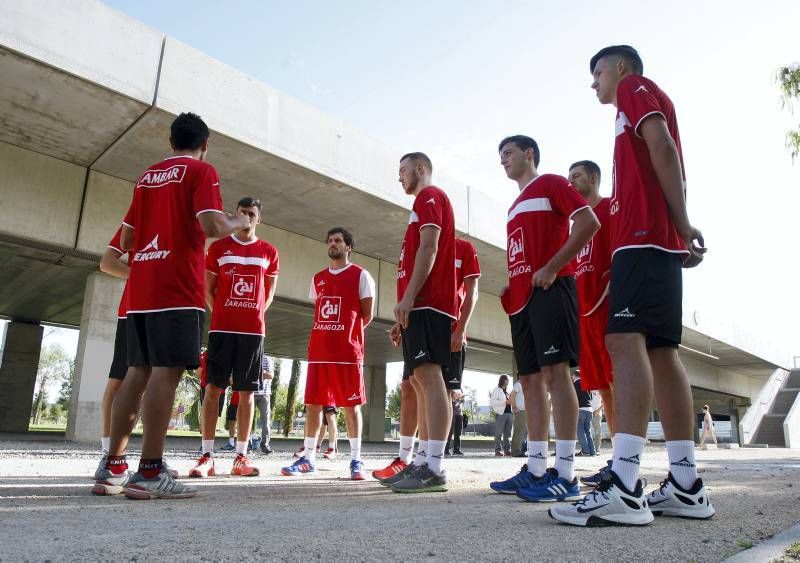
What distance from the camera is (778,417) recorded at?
3206 cm

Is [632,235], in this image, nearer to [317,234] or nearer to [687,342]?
[317,234]

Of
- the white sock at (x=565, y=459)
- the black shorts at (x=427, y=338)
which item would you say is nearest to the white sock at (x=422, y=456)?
the black shorts at (x=427, y=338)

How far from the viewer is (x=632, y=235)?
286 cm

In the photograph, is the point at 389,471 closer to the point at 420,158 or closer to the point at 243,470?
the point at 243,470

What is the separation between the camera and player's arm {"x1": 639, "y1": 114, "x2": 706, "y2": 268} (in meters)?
2.85

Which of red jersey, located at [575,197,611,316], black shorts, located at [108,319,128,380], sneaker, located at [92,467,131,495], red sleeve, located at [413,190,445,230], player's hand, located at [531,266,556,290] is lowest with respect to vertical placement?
sneaker, located at [92,467,131,495]

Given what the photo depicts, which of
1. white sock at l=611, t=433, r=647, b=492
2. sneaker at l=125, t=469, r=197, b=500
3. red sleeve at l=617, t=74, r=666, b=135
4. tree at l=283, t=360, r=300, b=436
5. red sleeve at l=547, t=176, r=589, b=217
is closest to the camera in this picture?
white sock at l=611, t=433, r=647, b=492

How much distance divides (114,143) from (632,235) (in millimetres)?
9624

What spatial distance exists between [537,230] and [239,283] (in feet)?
8.63

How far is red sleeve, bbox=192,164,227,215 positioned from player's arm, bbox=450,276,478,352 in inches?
82.7

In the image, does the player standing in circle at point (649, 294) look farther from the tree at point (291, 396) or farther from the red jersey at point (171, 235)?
the tree at point (291, 396)

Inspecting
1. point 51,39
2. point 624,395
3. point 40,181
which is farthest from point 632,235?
point 40,181

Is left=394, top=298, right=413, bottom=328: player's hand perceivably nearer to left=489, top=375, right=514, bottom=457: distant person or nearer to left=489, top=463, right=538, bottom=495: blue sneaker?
left=489, top=463, right=538, bottom=495: blue sneaker

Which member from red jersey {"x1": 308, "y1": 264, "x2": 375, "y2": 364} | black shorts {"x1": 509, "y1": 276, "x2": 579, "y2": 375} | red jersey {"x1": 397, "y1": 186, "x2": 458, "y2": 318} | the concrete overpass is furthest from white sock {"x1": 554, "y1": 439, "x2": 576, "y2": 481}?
the concrete overpass
